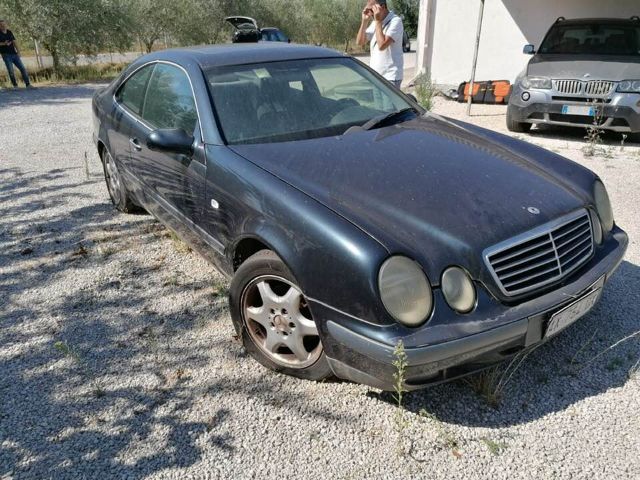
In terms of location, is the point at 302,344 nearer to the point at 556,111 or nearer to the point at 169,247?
the point at 169,247

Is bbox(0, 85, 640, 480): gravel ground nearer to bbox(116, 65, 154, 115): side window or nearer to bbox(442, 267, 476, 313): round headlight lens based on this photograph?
bbox(442, 267, 476, 313): round headlight lens

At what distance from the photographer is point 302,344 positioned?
252 centimetres

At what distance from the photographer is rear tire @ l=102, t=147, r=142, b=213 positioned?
452 cm

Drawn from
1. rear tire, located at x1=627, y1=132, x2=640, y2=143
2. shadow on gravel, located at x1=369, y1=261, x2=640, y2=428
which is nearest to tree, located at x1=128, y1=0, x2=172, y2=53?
rear tire, located at x1=627, y1=132, x2=640, y2=143

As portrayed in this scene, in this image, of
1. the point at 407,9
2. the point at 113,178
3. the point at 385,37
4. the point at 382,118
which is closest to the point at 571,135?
the point at 385,37

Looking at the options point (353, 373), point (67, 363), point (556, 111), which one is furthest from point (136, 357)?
point (556, 111)

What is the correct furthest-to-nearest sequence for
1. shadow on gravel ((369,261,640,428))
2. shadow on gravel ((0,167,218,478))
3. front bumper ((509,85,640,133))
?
front bumper ((509,85,640,133)) < shadow on gravel ((369,261,640,428)) < shadow on gravel ((0,167,218,478))

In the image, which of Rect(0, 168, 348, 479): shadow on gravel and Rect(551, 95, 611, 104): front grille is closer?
Rect(0, 168, 348, 479): shadow on gravel

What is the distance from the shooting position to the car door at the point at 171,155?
9.92 ft

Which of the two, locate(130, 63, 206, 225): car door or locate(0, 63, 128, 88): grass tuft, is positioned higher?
locate(130, 63, 206, 225): car door

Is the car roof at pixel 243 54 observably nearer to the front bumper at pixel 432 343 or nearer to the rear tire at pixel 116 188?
the rear tire at pixel 116 188

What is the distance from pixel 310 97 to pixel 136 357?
1.91 m

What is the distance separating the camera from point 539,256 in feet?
7.57

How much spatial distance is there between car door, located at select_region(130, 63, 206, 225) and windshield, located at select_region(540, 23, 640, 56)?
6796 mm
